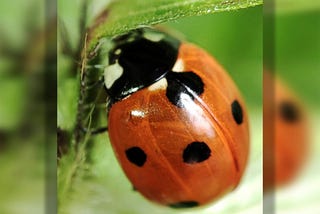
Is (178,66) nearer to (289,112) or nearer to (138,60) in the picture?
(138,60)

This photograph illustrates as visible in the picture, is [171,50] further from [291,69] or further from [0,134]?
[0,134]

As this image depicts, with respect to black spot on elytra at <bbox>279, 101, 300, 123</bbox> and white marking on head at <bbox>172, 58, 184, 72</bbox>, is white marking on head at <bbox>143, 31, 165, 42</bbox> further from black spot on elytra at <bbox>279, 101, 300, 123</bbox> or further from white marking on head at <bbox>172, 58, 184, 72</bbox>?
black spot on elytra at <bbox>279, 101, 300, 123</bbox>

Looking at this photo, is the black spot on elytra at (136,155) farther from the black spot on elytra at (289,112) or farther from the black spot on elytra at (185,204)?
the black spot on elytra at (289,112)

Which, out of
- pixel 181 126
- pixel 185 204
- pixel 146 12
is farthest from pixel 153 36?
pixel 185 204

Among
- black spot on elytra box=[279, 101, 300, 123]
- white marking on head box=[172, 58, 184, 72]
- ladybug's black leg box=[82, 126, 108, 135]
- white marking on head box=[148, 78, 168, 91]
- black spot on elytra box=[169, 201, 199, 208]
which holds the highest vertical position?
white marking on head box=[172, 58, 184, 72]

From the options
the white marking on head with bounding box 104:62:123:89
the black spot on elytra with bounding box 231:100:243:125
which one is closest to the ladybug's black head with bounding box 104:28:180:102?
the white marking on head with bounding box 104:62:123:89

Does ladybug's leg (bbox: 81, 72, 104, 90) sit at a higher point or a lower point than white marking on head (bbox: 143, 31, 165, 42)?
lower
